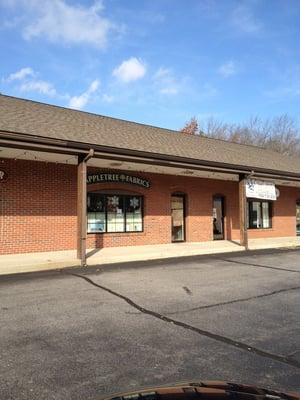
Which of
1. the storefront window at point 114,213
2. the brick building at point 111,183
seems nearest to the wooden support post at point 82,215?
the brick building at point 111,183

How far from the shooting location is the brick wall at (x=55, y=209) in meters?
15.3

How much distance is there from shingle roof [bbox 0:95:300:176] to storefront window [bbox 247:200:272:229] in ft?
8.11

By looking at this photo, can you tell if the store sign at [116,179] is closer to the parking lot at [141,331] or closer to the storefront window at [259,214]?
the parking lot at [141,331]

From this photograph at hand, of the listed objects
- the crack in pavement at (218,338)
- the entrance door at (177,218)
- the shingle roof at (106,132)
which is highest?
the shingle roof at (106,132)

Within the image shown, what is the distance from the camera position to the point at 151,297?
9172 millimetres

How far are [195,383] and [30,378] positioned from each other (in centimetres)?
270

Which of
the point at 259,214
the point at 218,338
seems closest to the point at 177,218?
the point at 259,214

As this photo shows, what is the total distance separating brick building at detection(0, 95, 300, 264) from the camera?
14.4 meters

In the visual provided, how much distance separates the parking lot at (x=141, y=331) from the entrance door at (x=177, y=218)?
28.7 feet

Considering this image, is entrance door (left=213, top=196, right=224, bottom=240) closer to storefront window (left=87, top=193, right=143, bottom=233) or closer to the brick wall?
the brick wall

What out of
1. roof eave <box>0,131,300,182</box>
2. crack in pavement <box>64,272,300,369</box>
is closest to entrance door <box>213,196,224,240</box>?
roof eave <box>0,131,300,182</box>

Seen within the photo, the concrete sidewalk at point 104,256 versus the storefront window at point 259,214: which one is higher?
the storefront window at point 259,214

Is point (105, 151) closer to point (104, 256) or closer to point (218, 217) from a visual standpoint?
point (104, 256)

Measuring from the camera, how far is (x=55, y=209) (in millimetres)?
16391
